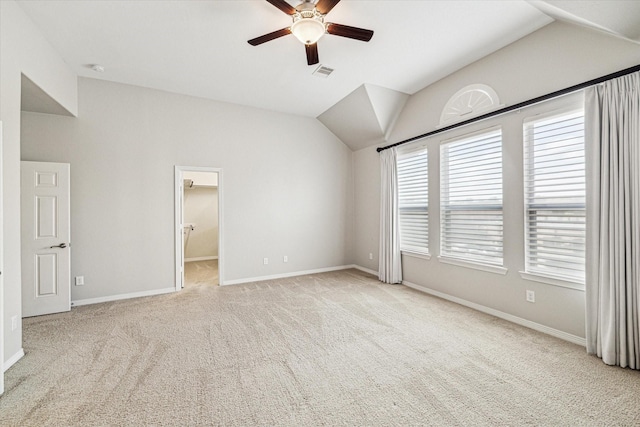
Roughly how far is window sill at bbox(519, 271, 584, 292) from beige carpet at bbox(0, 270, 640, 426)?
22.1 inches

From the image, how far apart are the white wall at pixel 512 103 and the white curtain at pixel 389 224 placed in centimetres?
32

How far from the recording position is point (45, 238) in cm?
363

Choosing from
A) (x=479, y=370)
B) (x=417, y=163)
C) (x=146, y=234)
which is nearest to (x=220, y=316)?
(x=146, y=234)

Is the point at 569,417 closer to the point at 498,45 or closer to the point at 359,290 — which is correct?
the point at 359,290

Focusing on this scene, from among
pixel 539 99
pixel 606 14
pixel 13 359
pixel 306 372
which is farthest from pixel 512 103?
pixel 13 359

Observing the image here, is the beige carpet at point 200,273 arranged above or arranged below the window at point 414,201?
below

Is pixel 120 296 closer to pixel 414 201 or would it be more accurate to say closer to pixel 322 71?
pixel 322 71

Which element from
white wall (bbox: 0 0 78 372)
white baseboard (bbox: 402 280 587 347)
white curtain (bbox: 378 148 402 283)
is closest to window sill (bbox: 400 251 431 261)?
white curtain (bbox: 378 148 402 283)

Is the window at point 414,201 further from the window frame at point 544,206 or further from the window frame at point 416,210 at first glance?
the window frame at point 544,206

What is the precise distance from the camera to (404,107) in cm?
480

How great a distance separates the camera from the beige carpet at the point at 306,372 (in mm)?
1823

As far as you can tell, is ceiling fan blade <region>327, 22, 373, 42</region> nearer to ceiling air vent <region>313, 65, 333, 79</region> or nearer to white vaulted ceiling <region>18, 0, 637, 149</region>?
white vaulted ceiling <region>18, 0, 637, 149</region>

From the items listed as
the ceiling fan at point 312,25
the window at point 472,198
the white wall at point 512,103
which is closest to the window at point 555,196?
the white wall at point 512,103

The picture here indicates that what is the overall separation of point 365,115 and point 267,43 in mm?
2164
